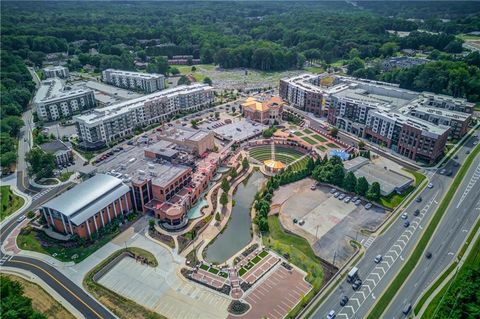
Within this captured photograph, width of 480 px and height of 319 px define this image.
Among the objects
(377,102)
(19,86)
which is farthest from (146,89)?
(377,102)

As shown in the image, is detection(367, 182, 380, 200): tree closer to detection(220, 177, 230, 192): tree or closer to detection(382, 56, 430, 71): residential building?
detection(220, 177, 230, 192): tree

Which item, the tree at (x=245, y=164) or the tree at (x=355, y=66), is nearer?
the tree at (x=245, y=164)

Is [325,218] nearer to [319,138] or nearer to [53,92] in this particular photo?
[319,138]

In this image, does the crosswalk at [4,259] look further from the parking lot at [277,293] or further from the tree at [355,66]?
the tree at [355,66]

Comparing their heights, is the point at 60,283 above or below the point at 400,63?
below

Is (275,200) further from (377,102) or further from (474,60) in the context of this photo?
(474,60)

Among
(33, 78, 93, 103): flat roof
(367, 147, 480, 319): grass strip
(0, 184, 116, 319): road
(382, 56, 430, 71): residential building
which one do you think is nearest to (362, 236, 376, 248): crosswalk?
(367, 147, 480, 319): grass strip

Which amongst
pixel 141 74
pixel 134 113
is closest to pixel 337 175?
pixel 134 113

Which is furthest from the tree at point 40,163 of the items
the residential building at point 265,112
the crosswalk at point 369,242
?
the crosswalk at point 369,242
